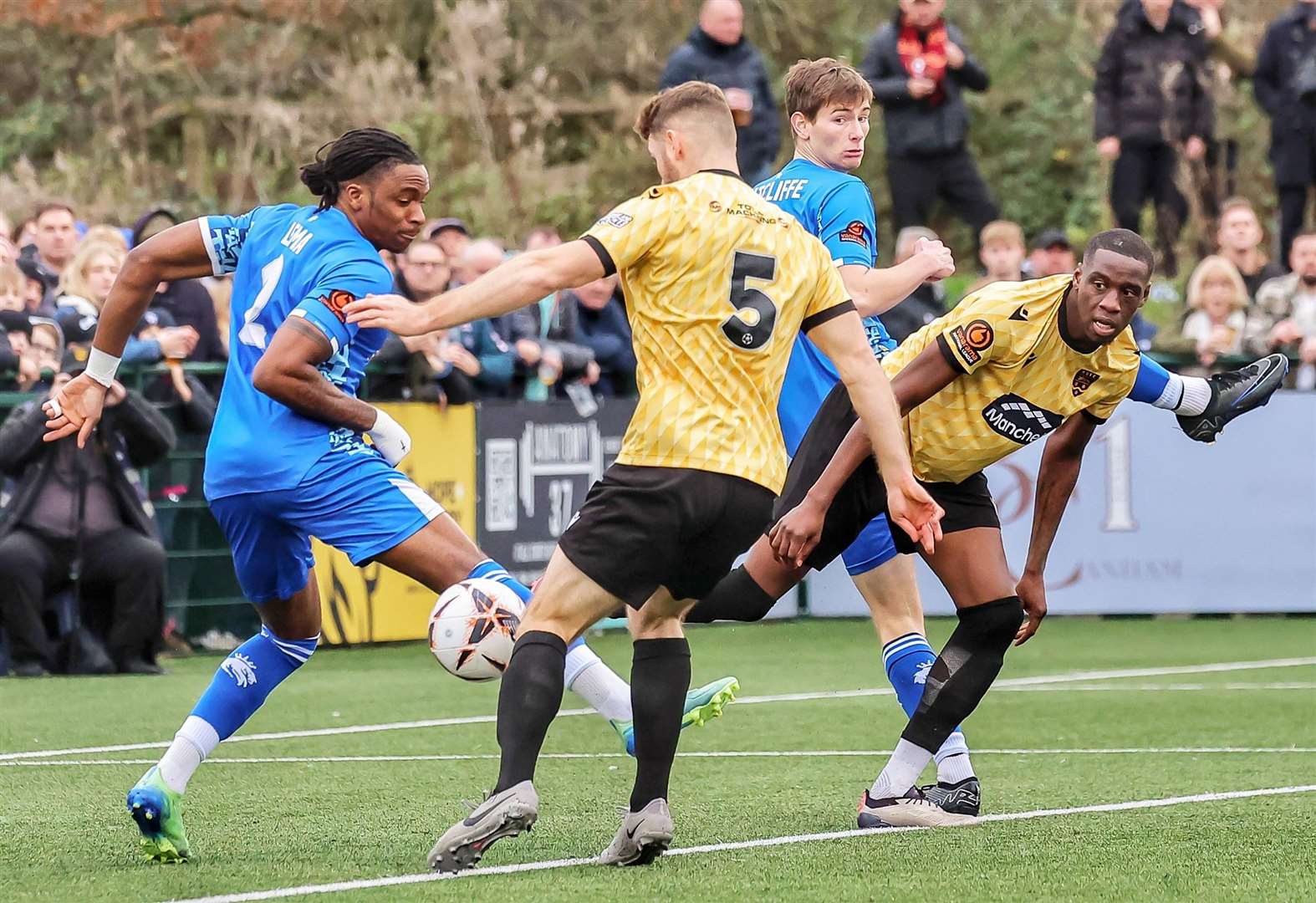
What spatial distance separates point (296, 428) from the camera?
650 centimetres

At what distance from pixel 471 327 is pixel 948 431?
7.62 m

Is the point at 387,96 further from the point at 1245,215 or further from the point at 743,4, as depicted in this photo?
the point at 1245,215

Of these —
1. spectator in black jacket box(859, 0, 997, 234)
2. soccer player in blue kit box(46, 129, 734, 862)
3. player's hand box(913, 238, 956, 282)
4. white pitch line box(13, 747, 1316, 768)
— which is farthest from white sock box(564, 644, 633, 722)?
spectator in black jacket box(859, 0, 997, 234)

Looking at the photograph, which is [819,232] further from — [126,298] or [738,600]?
[126,298]

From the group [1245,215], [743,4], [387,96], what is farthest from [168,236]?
[743,4]

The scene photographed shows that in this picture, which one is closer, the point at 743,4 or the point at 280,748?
the point at 280,748

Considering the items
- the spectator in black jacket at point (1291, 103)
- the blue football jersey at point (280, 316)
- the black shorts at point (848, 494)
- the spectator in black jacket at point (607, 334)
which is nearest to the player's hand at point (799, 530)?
the black shorts at point (848, 494)

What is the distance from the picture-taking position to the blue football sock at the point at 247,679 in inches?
261

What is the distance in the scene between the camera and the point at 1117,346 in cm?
697

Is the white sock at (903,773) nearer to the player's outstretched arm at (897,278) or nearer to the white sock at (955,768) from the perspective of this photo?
the white sock at (955,768)

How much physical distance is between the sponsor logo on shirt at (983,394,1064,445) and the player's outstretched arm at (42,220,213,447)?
2451 mm

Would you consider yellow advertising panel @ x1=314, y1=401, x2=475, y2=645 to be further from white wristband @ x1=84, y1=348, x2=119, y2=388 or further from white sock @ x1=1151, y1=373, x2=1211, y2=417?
white sock @ x1=1151, y1=373, x2=1211, y2=417

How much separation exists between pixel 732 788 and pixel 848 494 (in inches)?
54.6

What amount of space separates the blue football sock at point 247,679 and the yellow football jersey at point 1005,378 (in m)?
2.04
